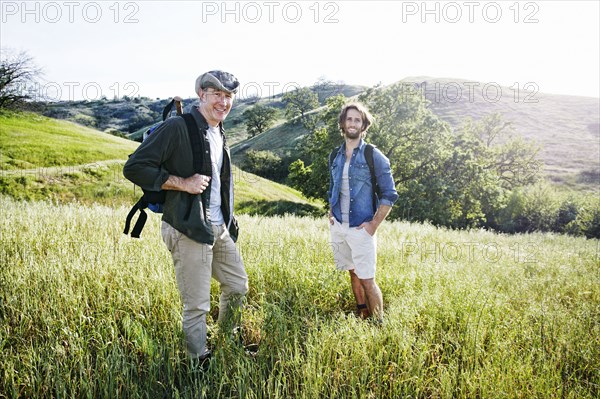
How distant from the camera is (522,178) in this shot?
1545 inches

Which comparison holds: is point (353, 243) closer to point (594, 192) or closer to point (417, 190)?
point (417, 190)

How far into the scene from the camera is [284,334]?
10.5 feet

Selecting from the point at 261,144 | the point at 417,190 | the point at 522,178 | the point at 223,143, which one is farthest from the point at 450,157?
the point at 261,144

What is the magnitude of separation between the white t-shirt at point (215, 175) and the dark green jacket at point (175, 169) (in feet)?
0.43

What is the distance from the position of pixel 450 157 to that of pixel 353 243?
22.9 metres

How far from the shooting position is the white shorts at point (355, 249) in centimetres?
370

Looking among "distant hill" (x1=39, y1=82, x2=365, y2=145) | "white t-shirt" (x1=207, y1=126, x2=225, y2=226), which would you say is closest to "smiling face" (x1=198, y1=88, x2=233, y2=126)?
"white t-shirt" (x1=207, y1=126, x2=225, y2=226)

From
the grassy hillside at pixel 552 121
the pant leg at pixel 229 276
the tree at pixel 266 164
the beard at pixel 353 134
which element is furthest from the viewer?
the grassy hillside at pixel 552 121

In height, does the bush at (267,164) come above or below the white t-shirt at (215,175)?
above

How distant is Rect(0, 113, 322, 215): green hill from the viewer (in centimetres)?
2019

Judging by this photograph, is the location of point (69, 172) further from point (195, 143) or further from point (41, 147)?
point (195, 143)

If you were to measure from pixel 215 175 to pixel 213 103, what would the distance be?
0.62 meters

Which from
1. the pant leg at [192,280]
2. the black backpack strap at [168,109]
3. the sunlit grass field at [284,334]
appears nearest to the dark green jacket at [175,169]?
the pant leg at [192,280]

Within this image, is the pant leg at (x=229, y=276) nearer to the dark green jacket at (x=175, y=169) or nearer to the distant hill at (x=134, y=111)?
the dark green jacket at (x=175, y=169)
